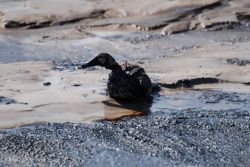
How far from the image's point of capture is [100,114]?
6.75m

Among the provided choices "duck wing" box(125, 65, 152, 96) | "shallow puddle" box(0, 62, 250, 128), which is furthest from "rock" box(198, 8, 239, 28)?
"duck wing" box(125, 65, 152, 96)

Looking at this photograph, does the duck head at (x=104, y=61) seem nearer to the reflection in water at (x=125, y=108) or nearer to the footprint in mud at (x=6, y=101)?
the reflection in water at (x=125, y=108)

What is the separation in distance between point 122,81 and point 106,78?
959 mm

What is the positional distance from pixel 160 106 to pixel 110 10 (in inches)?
220

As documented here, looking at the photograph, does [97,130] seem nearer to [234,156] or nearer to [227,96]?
[234,156]

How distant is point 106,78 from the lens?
8.01m

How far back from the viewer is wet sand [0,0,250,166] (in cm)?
575

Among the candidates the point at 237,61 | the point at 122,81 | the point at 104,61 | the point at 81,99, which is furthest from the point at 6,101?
the point at 237,61

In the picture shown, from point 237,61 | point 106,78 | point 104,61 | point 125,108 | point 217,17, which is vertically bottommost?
point 125,108

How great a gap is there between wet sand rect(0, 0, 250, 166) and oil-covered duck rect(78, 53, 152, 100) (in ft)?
0.42

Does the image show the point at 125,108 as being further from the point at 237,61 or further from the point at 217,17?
the point at 217,17

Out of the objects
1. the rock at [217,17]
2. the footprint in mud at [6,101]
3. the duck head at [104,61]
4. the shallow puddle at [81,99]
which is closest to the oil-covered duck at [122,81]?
the duck head at [104,61]

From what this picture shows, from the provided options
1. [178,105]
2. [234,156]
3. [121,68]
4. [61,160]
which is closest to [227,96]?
[178,105]

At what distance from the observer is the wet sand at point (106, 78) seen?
18.9 feet
